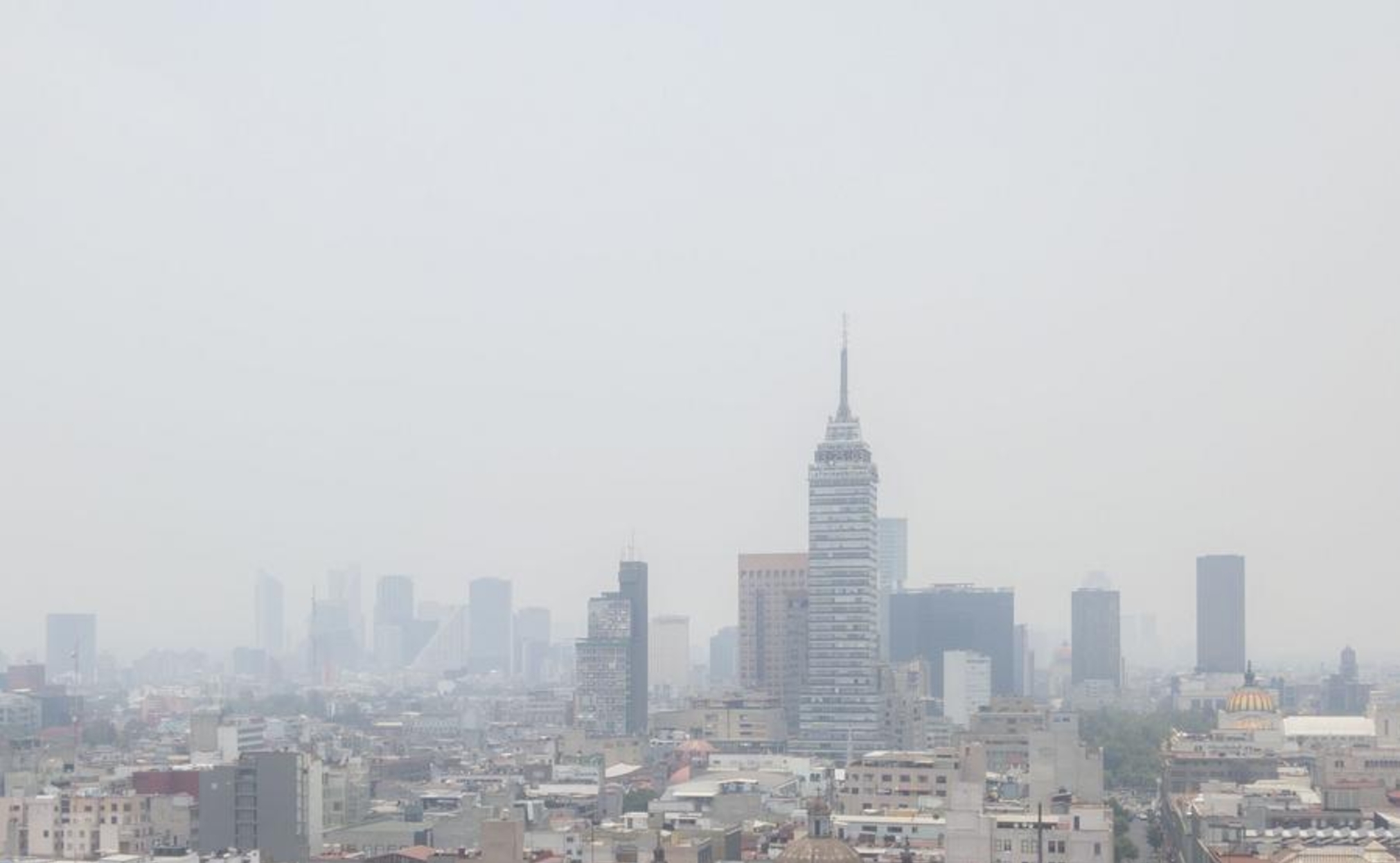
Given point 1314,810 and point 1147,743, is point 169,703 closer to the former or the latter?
point 1147,743

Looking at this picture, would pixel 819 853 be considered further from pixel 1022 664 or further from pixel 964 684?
pixel 1022 664

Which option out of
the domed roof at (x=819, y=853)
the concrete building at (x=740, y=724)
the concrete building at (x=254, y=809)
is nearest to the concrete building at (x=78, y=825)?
the concrete building at (x=254, y=809)

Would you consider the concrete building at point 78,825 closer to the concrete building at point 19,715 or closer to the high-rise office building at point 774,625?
the concrete building at point 19,715

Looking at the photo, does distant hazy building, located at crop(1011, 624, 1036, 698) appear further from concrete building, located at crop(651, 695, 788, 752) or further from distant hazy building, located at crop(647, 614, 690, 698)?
concrete building, located at crop(651, 695, 788, 752)

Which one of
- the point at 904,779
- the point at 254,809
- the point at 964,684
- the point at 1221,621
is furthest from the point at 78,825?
the point at 1221,621

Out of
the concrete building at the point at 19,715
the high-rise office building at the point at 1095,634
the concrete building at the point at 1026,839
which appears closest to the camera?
the concrete building at the point at 1026,839

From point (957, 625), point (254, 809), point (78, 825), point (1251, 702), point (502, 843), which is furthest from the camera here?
point (957, 625)

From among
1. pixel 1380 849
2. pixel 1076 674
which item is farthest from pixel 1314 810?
pixel 1076 674
